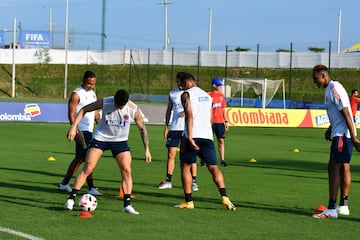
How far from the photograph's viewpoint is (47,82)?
248ft

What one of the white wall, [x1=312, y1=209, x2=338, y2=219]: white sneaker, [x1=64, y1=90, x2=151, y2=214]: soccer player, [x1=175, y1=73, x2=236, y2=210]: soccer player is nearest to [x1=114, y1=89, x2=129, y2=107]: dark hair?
[x1=64, y1=90, x2=151, y2=214]: soccer player

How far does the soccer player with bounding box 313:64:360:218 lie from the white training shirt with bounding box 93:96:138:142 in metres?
2.52

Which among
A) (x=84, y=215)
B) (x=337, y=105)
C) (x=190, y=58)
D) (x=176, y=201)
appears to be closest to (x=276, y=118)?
(x=176, y=201)

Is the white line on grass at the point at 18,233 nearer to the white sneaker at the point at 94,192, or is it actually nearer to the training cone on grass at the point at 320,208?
the white sneaker at the point at 94,192

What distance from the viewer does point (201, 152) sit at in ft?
37.5

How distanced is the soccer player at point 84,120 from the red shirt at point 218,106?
4413 millimetres

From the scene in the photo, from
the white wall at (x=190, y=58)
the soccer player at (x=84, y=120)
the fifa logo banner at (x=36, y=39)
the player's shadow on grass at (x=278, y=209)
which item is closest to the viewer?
the player's shadow on grass at (x=278, y=209)

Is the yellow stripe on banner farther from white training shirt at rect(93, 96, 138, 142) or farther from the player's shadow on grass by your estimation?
white training shirt at rect(93, 96, 138, 142)

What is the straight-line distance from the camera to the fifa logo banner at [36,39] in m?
93.8

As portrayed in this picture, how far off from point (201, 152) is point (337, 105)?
79.9 inches

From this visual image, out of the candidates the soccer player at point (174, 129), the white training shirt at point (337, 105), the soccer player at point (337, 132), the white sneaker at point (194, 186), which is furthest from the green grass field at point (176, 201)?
the white training shirt at point (337, 105)

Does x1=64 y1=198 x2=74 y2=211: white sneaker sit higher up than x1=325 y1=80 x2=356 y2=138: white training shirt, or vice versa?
x1=325 y1=80 x2=356 y2=138: white training shirt

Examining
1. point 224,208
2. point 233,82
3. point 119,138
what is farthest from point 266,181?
point 233,82

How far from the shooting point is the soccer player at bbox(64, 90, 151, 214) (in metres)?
10.8
